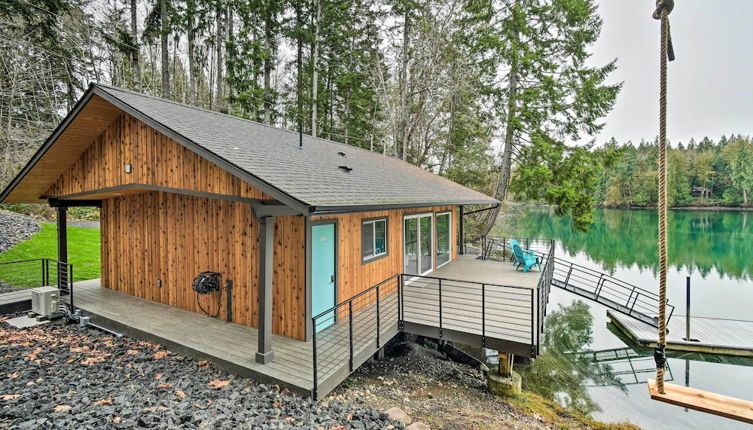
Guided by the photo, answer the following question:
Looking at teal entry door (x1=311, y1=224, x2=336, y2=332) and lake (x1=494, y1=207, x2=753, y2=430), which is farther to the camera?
lake (x1=494, y1=207, x2=753, y2=430)

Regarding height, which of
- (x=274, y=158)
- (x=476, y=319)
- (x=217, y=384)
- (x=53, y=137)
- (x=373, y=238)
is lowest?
(x=217, y=384)

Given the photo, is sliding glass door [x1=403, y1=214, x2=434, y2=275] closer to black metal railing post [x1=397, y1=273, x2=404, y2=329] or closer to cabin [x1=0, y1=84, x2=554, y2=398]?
cabin [x1=0, y1=84, x2=554, y2=398]

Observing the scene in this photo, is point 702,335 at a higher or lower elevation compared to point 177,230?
lower

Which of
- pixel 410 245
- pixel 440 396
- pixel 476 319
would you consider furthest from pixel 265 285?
pixel 410 245

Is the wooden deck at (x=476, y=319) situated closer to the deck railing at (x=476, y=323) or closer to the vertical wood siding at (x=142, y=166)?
the deck railing at (x=476, y=323)

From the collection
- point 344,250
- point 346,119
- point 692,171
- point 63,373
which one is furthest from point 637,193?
point 63,373

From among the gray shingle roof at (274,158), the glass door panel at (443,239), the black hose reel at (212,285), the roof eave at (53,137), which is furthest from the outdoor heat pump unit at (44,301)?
the glass door panel at (443,239)

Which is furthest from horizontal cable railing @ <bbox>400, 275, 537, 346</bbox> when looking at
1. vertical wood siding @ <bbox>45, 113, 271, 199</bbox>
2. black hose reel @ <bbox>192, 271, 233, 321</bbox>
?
Answer: vertical wood siding @ <bbox>45, 113, 271, 199</bbox>

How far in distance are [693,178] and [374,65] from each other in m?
52.4

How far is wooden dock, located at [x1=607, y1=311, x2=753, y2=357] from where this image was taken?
9031 millimetres

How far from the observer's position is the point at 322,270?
538 cm

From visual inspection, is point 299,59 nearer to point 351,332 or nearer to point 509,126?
point 509,126

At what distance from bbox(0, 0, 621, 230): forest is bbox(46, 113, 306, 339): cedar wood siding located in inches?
270

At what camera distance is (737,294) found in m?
14.6
